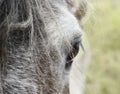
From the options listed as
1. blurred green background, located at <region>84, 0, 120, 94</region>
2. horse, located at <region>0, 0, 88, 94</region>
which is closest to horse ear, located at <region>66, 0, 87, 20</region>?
horse, located at <region>0, 0, 88, 94</region>

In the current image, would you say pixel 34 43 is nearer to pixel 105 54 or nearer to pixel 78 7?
pixel 78 7

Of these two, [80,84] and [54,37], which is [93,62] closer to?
[80,84]

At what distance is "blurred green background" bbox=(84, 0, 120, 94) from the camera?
5.43 metres

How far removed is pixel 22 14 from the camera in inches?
56.9

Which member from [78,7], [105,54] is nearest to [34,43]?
[78,7]

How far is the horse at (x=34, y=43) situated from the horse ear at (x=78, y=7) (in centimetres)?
22

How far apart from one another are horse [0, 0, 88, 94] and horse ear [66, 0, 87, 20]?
8.7 inches

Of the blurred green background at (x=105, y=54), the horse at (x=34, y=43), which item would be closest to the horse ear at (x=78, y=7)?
the horse at (x=34, y=43)

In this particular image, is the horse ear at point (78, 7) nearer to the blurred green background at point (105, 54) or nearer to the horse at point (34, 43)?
the horse at point (34, 43)

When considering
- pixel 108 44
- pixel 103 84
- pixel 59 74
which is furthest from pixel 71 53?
pixel 108 44

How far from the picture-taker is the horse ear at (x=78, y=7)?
190 centimetres

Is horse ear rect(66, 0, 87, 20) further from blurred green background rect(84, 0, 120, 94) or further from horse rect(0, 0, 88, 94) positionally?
blurred green background rect(84, 0, 120, 94)

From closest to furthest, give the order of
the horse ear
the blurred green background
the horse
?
the horse → the horse ear → the blurred green background

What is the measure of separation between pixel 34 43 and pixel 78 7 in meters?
0.64
